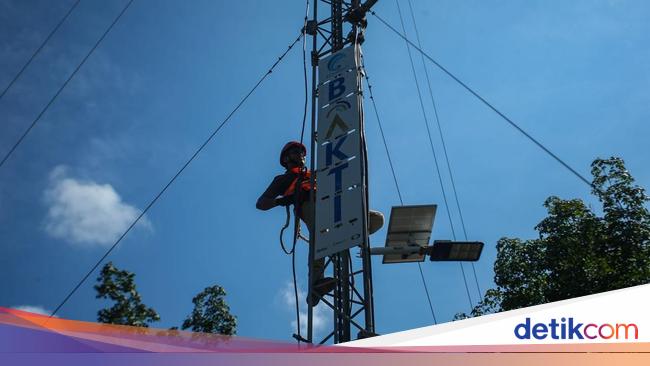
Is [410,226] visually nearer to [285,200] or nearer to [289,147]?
[285,200]

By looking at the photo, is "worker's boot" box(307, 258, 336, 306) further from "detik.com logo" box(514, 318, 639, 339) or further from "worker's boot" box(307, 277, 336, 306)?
"detik.com logo" box(514, 318, 639, 339)

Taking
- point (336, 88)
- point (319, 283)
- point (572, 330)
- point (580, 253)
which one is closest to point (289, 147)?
point (336, 88)

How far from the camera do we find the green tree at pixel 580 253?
38.0 feet

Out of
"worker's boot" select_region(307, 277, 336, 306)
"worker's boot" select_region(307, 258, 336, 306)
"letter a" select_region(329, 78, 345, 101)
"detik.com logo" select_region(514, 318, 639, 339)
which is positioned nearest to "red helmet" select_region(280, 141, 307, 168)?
"letter a" select_region(329, 78, 345, 101)

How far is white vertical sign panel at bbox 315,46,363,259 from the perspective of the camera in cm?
661

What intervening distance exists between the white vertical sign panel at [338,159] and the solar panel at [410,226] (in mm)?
803

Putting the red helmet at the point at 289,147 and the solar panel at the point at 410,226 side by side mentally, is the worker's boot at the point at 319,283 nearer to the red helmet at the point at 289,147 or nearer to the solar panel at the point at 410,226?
the solar panel at the point at 410,226

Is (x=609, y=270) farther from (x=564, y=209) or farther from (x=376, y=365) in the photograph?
A: (x=376, y=365)

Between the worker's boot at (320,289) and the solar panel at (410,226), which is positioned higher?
the solar panel at (410,226)

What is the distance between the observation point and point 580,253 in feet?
39.8

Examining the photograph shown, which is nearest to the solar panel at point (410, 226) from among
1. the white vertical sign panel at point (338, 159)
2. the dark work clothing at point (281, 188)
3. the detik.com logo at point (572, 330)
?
the white vertical sign panel at point (338, 159)

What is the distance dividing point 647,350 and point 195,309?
12347mm

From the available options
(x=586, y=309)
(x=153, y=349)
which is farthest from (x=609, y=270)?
(x=153, y=349)

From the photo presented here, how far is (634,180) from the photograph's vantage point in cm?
1227
